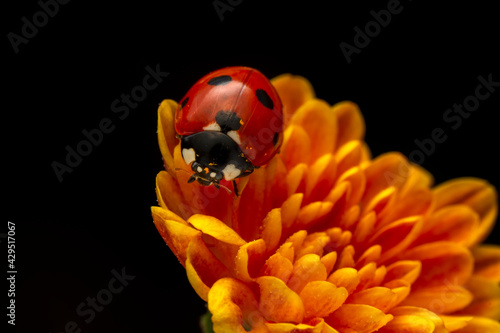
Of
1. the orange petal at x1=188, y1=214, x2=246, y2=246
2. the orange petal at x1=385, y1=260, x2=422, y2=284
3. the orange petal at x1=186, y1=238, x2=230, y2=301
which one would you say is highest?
the orange petal at x1=188, y1=214, x2=246, y2=246

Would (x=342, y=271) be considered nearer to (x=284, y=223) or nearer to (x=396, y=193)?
(x=284, y=223)

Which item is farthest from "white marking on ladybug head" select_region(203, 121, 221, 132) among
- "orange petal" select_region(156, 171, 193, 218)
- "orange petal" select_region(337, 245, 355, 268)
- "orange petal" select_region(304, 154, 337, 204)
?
"orange petal" select_region(337, 245, 355, 268)

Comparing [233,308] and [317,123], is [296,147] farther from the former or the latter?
[233,308]

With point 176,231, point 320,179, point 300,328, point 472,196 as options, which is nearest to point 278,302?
point 300,328

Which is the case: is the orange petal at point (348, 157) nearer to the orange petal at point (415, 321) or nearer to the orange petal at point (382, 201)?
the orange petal at point (382, 201)

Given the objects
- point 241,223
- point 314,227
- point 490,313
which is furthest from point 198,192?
point 490,313

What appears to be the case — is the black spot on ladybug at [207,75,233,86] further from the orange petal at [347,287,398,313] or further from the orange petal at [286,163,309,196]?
the orange petal at [347,287,398,313]

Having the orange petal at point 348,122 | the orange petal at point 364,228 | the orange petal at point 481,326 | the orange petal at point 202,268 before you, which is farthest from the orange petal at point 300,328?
the orange petal at point 348,122
